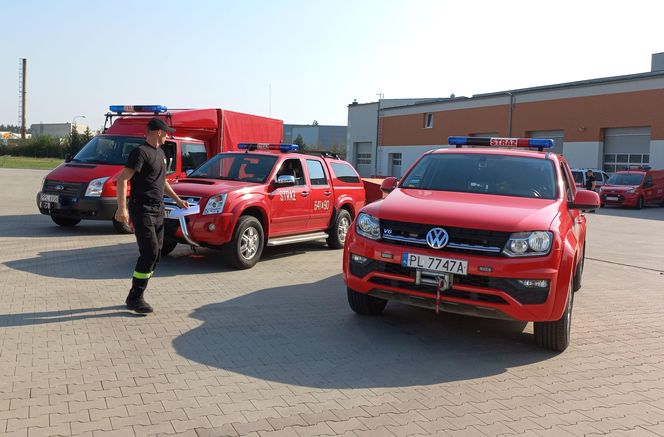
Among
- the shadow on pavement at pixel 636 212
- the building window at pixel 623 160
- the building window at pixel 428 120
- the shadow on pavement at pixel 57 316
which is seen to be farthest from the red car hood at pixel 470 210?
the building window at pixel 428 120

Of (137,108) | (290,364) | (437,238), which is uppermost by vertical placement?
(137,108)

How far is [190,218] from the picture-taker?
8.18 m

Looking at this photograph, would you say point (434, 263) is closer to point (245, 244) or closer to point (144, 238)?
point (144, 238)

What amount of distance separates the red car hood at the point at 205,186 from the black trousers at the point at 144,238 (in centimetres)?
238

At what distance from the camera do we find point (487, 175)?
6.36m

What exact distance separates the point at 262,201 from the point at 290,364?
14.5 feet

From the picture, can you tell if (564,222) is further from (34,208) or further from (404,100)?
(404,100)

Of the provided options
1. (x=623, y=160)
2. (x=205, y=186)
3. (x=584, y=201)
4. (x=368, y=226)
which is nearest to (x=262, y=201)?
(x=205, y=186)

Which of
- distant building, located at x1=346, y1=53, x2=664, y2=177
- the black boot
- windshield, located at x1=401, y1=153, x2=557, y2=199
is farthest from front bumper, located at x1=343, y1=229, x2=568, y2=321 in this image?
distant building, located at x1=346, y1=53, x2=664, y2=177

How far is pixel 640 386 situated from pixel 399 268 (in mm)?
2104

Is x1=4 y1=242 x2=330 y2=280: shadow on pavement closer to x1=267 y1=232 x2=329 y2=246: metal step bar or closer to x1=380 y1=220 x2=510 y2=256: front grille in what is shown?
x1=267 y1=232 x2=329 y2=246: metal step bar

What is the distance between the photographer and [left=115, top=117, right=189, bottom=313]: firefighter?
19.1 feet

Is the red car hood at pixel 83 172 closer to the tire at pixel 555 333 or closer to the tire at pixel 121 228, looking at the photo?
the tire at pixel 121 228

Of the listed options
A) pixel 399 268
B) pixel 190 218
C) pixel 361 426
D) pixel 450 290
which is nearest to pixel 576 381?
pixel 450 290
